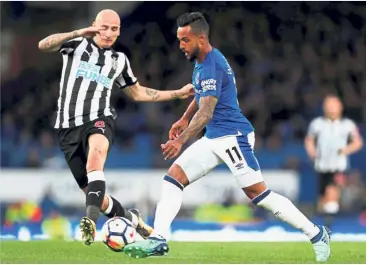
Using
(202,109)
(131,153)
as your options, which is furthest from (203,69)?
(131,153)

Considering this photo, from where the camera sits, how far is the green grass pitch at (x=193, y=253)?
8.84 m

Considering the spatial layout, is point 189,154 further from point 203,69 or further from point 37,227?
point 37,227

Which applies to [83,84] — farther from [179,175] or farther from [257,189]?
[257,189]

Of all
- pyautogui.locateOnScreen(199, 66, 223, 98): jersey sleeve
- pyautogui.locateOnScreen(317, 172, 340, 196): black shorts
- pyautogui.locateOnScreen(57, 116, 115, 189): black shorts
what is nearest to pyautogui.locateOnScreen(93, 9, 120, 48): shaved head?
pyautogui.locateOnScreen(57, 116, 115, 189): black shorts

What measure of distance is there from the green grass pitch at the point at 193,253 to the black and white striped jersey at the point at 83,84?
4.24 ft

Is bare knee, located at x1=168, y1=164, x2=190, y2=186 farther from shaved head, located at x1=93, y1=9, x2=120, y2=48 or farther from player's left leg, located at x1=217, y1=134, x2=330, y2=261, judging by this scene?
shaved head, located at x1=93, y1=9, x2=120, y2=48

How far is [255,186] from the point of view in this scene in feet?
28.7

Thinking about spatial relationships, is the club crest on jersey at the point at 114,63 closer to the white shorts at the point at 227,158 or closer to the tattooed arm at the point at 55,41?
the tattooed arm at the point at 55,41

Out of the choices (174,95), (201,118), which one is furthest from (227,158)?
(174,95)

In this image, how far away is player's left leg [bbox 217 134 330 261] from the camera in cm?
873

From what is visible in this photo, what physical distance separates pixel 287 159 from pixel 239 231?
11.5 ft

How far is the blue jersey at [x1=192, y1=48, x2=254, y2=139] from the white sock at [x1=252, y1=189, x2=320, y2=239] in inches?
23.1

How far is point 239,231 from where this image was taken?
14875mm

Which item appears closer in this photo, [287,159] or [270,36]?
[287,159]
